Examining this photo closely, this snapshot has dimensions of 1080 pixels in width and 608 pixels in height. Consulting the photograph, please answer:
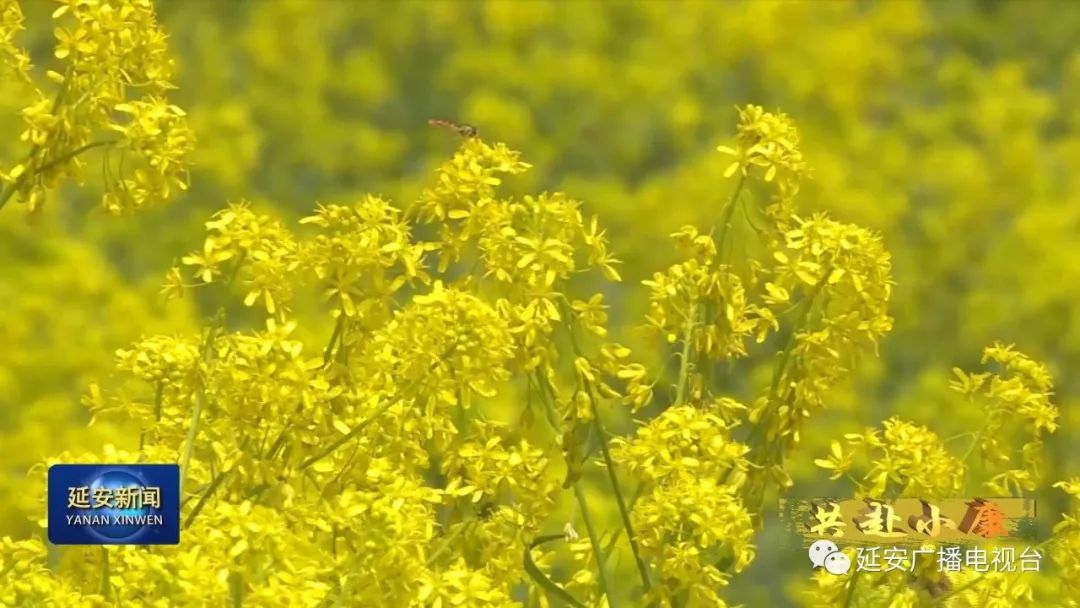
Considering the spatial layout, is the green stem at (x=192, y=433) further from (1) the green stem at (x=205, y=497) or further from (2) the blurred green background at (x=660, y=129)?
(2) the blurred green background at (x=660, y=129)

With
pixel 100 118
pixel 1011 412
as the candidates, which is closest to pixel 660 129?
pixel 1011 412

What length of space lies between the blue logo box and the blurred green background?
2295 millimetres

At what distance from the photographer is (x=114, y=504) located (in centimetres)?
128

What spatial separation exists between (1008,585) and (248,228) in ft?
1.87

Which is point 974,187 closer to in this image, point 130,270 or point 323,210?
point 130,270

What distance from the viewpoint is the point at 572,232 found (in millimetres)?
1310

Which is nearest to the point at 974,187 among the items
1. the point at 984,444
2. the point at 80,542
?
the point at 984,444

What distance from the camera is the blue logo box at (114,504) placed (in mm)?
1247

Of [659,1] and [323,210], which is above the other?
[659,1]

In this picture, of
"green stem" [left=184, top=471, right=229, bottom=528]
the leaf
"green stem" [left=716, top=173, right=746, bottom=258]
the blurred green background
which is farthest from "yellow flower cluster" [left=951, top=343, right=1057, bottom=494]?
the blurred green background

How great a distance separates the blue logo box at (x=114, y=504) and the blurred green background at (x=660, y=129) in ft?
7.53

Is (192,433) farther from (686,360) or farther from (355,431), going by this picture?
(686,360)

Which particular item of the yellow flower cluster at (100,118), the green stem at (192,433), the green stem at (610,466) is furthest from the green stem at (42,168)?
the green stem at (610,466)

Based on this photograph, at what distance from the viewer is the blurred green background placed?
3.71m
